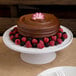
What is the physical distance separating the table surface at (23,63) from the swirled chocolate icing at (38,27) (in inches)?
5.8

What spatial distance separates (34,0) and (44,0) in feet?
0.31

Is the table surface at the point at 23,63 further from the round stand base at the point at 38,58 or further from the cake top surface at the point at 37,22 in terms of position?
the cake top surface at the point at 37,22

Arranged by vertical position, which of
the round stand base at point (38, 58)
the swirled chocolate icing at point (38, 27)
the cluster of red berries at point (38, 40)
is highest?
the swirled chocolate icing at point (38, 27)

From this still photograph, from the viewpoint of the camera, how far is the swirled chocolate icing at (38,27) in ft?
2.92

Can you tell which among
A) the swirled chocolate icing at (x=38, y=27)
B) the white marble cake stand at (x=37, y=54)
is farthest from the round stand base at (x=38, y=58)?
the swirled chocolate icing at (x=38, y=27)

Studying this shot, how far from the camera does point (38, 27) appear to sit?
888mm

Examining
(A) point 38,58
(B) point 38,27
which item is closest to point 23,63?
(A) point 38,58

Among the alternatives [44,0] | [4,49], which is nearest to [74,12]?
[44,0]

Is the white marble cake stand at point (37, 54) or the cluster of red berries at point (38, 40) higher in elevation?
the cluster of red berries at point (38, 40)

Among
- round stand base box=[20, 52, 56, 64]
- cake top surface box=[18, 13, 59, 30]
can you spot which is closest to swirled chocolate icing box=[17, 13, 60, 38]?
cake top surface box=[18, 13, 59, 30]

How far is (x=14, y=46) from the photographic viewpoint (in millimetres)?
882

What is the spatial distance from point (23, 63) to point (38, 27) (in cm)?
20

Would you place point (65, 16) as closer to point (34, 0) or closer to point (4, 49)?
point (34, 0)

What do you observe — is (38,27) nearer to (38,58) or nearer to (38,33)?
(38,33)
